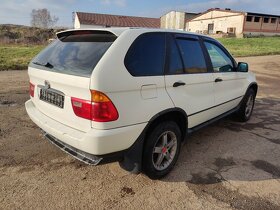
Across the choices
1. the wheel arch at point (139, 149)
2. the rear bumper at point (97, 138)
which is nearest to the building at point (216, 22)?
the wheel arch at point (139, 149)

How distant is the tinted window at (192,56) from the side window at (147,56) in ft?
1.41

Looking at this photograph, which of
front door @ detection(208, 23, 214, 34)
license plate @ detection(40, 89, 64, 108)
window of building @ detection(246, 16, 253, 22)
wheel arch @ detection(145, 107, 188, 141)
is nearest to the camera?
license plate @ detection(40, 89, 64, 108)

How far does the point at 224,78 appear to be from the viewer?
4.64 meters

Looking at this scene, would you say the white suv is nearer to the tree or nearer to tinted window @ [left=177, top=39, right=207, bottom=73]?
tinted window @ [left=177, top=39, right=207, bottom=73]

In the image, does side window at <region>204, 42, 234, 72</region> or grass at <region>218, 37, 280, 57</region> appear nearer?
side window at <region>204, 42, 234, 72</region>

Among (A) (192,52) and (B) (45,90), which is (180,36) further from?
(B) (45,90)

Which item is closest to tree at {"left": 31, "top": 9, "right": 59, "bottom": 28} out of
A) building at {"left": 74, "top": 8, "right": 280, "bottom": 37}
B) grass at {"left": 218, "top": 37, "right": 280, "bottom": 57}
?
building at {"left": 74, "top": 8, "right": 280, "bottom": 37}

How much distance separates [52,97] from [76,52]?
23.2 inches

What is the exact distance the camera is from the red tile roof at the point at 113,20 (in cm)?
5206

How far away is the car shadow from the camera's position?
365cm

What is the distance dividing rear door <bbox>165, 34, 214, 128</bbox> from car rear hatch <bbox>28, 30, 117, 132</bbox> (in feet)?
2.96

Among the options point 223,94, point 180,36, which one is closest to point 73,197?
point 180,36

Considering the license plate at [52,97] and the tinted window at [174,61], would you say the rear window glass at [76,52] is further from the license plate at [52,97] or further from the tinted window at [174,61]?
the tinted window at [174,61]

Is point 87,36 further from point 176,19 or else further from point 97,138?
point 176,19
